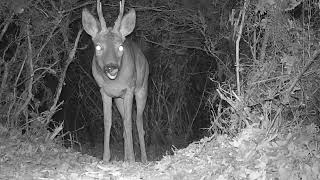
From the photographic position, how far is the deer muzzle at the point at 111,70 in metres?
8.73

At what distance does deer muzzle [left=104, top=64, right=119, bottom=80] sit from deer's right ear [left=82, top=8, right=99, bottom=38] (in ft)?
2.41

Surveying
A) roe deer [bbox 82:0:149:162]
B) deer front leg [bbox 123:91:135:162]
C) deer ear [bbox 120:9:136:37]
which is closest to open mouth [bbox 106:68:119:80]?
roe deer [bbox 82:0:149:162]

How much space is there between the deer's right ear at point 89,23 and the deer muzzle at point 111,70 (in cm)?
74

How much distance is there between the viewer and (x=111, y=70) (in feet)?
28.9

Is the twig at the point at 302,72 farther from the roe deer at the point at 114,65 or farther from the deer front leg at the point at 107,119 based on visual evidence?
the deer front leg at the point at 107,119

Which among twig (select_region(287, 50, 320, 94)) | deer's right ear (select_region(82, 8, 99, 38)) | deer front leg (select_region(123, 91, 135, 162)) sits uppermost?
deer's right ear (select_region(82, 8, 99, 38))

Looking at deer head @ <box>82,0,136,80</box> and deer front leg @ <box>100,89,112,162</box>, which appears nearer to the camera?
deer head @ <box>82,0,136,80</box>

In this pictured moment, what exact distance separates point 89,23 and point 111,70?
3.03 ft

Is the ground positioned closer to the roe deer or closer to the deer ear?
the roe deer

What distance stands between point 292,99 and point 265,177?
1326 millimetres

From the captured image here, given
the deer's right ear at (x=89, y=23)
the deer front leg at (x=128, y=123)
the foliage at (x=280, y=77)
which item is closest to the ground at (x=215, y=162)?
the foliage at (x=280, y=77)

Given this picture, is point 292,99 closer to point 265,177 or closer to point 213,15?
point 265,177

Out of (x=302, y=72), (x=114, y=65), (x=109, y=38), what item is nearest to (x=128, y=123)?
(x=114, y=65)

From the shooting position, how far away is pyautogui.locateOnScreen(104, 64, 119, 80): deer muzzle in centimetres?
873
